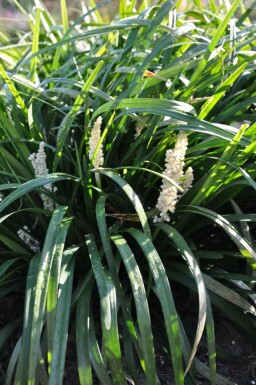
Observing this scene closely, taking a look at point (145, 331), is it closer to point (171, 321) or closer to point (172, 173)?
point (171, 321)

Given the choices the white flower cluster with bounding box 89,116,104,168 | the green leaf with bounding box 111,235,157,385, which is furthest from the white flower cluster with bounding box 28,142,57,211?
the green leaf with bounding box 111,235,157,385

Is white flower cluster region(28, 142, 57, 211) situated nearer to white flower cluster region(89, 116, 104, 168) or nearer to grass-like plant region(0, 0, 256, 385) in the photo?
grass-like plant region(0, 0, 256, 385)

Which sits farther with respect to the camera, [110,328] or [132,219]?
[132,219]

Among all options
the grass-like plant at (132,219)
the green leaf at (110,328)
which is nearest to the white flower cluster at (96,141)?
the grass-like plant at (132,219)

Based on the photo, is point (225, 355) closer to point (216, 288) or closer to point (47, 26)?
point (216, 288)

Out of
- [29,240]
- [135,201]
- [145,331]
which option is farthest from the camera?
[29,240]

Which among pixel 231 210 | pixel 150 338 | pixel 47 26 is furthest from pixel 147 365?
pixel 47 26

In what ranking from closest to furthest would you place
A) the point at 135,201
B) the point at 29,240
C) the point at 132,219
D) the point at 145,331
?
the point at 145,331, the point at 135,201, the point at 132,219, the point at 29,240

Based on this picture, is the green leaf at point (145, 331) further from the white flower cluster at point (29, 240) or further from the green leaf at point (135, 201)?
the white flower cluster at point (29, 240)

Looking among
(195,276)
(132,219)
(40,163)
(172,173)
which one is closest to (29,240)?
(40,163)
